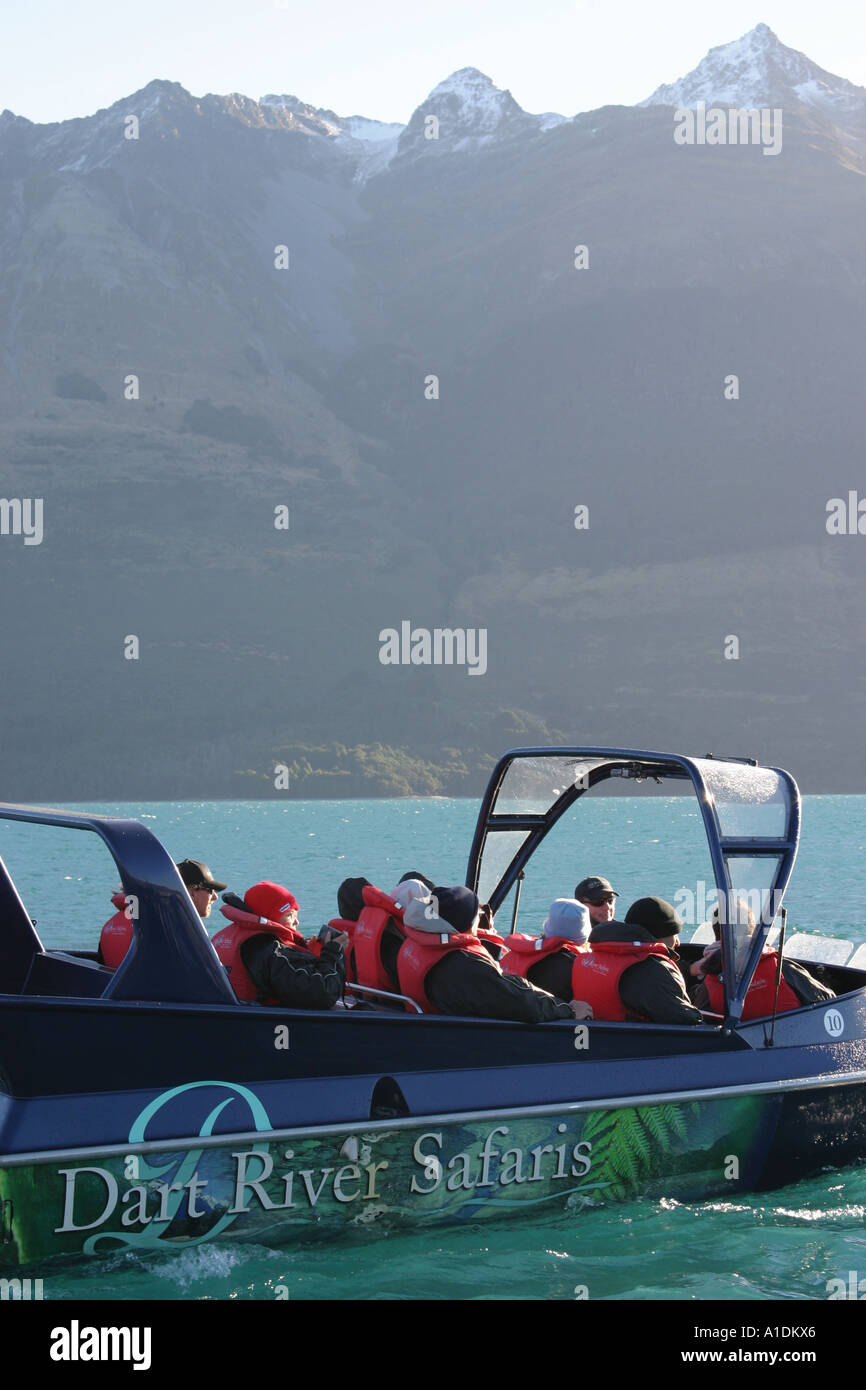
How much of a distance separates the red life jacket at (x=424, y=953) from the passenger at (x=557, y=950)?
2.44 ft

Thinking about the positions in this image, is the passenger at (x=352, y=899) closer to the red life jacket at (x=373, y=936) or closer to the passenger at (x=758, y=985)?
the red life jacket at (x=373, y=936)

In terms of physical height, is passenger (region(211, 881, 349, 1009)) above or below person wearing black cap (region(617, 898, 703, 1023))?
above

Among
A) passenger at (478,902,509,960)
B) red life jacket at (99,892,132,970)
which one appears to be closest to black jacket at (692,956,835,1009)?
passenger at (478,902,509,960)

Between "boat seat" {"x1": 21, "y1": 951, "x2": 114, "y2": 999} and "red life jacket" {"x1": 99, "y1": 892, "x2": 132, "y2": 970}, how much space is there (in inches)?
4.1

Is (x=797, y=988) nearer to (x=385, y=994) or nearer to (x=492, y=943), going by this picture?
(x=492, y=943)

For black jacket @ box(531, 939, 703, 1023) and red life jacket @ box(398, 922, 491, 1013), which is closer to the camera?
red life jacket @ box(398, 922, 491, 1013)

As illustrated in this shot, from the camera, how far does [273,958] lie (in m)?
6.59

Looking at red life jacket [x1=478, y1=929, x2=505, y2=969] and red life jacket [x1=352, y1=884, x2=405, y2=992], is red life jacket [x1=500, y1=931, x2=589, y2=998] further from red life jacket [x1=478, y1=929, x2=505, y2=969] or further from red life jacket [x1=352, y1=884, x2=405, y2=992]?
red life jacket [x1=352, y1=884, x2=405, y2=992]

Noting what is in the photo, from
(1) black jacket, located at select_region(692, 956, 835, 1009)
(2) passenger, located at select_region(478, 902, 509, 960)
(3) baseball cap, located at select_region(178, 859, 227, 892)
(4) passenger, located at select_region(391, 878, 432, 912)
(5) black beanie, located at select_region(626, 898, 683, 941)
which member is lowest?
(1) black jacket, located at select_region(692, 956, 835, 1009)

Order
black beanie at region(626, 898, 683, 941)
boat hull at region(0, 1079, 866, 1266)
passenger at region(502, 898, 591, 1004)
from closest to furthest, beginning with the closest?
boat hull at region(0, 1079, 866, 1266) < black beanie at region(626, 898, 683, 941) < passenger at region(502, 898, 591, 1004)

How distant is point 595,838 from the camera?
76562 mm

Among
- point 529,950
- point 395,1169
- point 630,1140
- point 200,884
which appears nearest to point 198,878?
point 200,884

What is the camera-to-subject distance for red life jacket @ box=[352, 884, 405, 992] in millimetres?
7441
